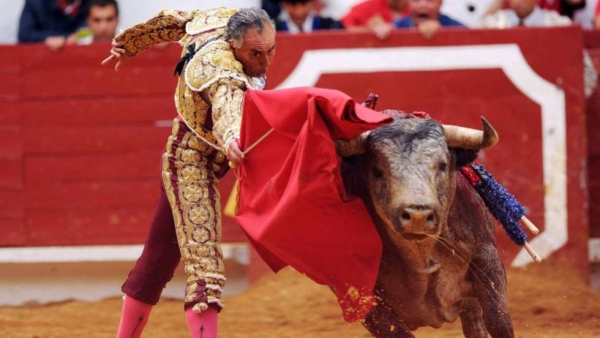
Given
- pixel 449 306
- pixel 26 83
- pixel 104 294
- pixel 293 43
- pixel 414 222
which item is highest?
pixel 414 222

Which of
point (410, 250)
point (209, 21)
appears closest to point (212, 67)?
point (209, 21)

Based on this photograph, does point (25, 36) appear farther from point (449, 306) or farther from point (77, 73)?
point (449, 306)

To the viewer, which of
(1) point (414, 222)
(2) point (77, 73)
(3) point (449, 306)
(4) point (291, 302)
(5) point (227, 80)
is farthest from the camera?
(2) point (77, 73)

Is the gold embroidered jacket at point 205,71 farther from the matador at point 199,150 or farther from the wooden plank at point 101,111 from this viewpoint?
the wooden plank at point 101,111

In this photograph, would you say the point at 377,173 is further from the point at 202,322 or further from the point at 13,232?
the point at 13,232

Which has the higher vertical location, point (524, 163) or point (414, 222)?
point (414, 222)

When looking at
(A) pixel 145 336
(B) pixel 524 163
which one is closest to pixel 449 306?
(A) pixel 145 336

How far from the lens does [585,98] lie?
657 cm

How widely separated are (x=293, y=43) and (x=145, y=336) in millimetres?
1850

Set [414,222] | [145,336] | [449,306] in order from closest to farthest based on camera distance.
A: [414,222], [449,306], [145,336]

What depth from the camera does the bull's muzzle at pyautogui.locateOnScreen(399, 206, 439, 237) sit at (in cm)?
346

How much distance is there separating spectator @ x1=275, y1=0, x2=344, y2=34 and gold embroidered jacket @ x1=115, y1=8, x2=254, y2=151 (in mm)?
2575

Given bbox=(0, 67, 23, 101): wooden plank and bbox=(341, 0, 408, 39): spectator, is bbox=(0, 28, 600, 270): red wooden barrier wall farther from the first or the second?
bbox=(341, 0, 408, 39): spectator

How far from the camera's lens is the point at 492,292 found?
156 inches
